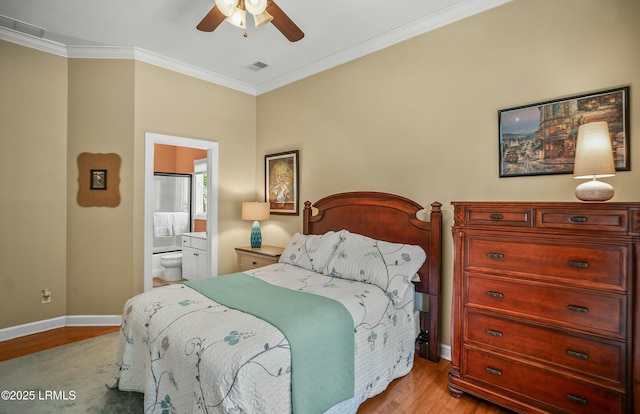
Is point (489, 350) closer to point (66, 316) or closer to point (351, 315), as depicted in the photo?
point (351, 315)

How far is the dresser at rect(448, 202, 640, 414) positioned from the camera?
1.64 meters

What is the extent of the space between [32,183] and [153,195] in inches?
43.9

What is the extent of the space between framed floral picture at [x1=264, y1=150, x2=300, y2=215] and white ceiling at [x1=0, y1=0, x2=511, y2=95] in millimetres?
1069

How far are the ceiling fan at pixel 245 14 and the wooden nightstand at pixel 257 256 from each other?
7.51 feet

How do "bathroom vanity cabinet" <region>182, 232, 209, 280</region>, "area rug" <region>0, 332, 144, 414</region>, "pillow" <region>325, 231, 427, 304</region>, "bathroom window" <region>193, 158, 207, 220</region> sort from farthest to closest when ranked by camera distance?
"bathroom window" <region>193, 158, 207, 220</region>, "bathroom vanity cabinet" <region>182, 232, 209, 280</region>, "pillow" <region>325, 231, 427, 304</region>, "area rug" <region>0, 332, 144, 414</region>

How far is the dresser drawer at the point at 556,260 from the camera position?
65.7 inches

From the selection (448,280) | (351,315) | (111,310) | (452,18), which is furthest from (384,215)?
(111,310)

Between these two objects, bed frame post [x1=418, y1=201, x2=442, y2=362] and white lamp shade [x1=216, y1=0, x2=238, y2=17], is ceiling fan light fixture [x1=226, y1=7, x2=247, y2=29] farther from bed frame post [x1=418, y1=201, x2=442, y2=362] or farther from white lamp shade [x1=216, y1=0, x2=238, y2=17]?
bed frame post [x1=418, y1=201, x2=442, y2=362]

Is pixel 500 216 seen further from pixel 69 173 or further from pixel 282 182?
pixel 69 173

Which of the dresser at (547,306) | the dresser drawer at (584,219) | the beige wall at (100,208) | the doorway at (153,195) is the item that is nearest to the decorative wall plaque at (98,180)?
→ the beige wall at (100,208)

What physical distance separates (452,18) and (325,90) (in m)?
1.50

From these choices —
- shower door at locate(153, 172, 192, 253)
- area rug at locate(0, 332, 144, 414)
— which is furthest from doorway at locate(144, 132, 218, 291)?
shower door at locate(153, 172, 192, 253)

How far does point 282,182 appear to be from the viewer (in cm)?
426

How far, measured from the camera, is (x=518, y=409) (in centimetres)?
194
